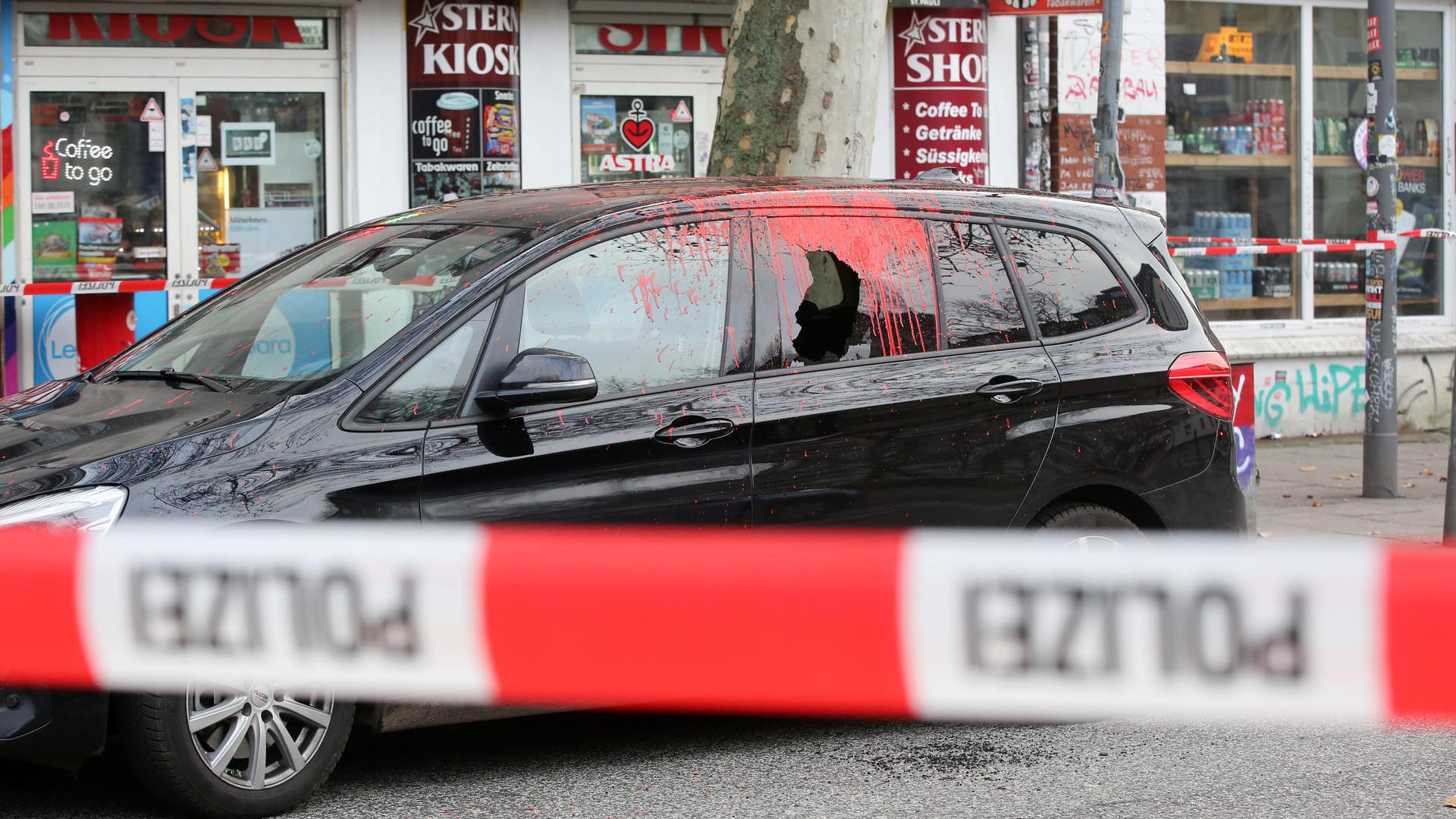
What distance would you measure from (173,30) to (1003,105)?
6.15 meters

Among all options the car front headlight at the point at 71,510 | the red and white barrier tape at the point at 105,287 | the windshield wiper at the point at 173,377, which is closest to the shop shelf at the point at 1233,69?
the red and white barrier tape at the point at 105,287

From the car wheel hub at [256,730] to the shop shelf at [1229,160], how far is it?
35.2 ft

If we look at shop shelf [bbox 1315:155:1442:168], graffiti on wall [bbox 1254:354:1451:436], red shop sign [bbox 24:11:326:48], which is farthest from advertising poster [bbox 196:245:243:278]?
shop shelf [bbox 1315:155:1442:168]

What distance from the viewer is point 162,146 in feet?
36.2

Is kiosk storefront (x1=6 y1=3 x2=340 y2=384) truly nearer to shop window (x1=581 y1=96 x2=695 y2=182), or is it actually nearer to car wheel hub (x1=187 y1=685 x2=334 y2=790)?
shop window (x1=581 y1=96 x2=695 y2=182)

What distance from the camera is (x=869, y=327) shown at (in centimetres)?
488

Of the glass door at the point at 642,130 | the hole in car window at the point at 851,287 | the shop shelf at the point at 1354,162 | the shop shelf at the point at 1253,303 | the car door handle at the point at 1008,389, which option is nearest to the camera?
the hole in car window at the point at 851,287

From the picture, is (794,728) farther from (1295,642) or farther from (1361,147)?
(1361,147)

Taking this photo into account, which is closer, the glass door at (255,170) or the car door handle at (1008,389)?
the car door handle at (1008,389)

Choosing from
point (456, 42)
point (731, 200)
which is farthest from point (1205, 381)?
point (456, 42)

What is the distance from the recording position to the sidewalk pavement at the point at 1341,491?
9.08 m

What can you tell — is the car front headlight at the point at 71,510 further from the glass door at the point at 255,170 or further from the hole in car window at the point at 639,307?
the glass door at the point at 255,170

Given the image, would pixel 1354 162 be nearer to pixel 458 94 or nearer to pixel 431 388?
pixel 458 94

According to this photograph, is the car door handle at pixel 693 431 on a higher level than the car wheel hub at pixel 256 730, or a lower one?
higher
